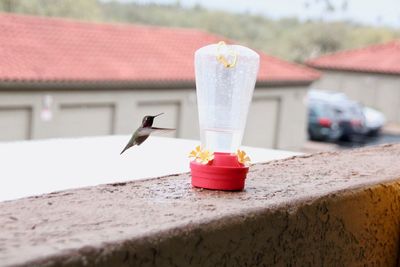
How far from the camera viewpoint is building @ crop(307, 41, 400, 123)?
1025 inches

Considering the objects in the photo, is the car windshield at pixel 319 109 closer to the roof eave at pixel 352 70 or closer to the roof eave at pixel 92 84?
the roof eave at pixel 92 84

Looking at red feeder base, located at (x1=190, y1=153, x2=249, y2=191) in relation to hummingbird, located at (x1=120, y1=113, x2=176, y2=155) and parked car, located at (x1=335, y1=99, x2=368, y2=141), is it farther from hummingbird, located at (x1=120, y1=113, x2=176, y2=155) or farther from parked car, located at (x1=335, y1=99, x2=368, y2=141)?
parked car, located at (x1=335, y1=99, x2=368, y2=141)

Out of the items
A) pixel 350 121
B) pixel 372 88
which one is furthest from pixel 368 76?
pixel 350 121

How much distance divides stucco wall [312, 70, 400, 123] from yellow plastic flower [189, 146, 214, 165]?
24.4 m

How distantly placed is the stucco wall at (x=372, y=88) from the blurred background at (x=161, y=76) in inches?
1.2

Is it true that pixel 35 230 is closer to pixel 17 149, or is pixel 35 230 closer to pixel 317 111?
pixel 17 149

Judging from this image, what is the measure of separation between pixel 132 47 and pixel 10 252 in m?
16.7

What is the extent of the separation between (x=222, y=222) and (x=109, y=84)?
13.7 metres

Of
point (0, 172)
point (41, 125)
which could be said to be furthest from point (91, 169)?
point (41, 125)

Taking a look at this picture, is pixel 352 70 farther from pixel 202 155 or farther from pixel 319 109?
pixel 202 155

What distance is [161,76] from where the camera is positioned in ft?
53.6

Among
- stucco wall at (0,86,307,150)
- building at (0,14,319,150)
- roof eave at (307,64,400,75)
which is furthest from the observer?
roof eave at (307,64,400,75)

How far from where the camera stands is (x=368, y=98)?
26.6 meters

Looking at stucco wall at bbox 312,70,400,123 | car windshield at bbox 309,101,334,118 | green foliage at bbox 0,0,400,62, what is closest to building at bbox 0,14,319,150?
car windshield at bbox 309,101,334,118
